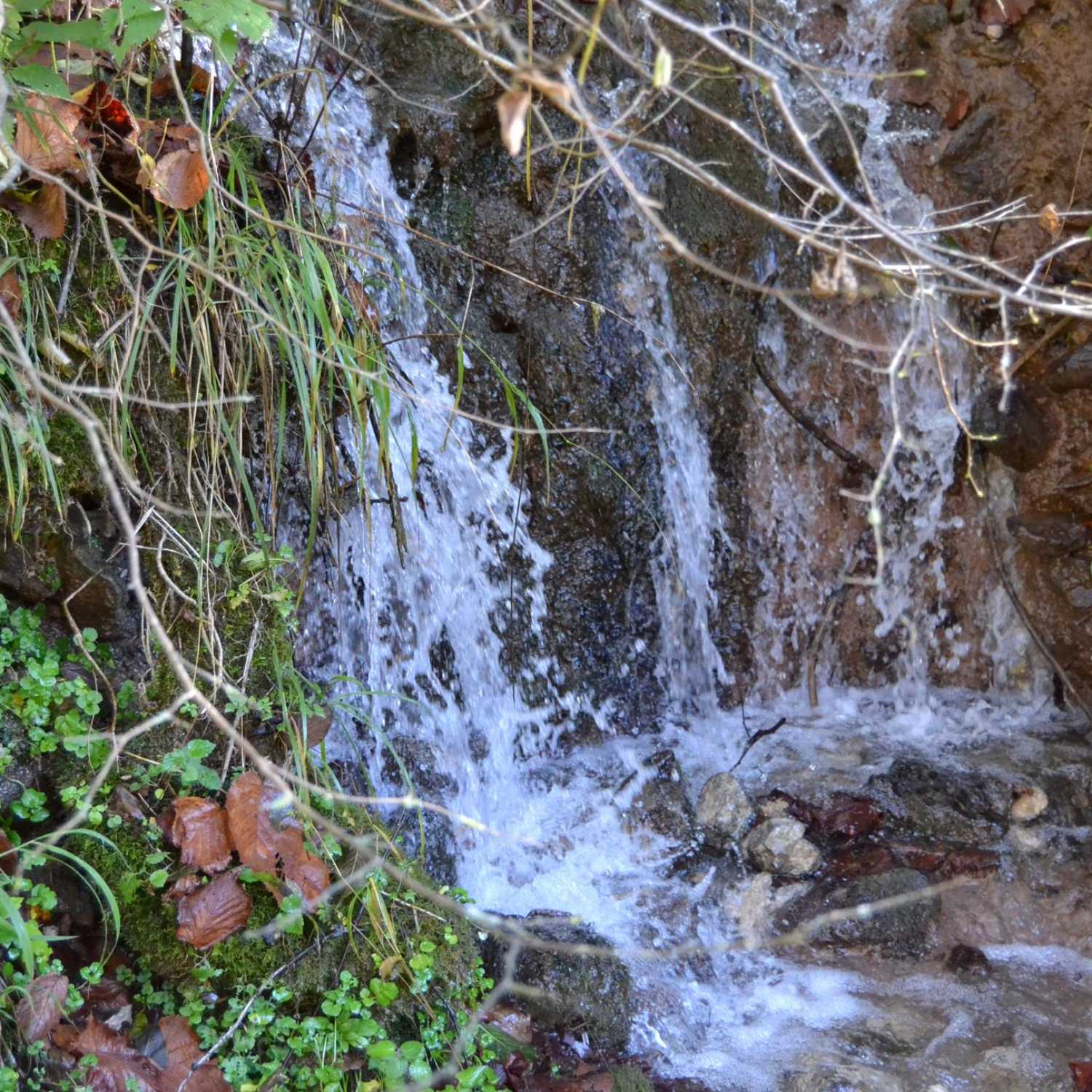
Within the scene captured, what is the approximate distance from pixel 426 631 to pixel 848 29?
2.68 m

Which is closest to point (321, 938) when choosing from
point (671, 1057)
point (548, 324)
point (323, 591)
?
point (671, 1057)

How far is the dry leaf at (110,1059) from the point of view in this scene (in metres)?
1.78

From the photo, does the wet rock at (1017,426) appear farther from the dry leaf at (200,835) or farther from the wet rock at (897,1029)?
the dry leaf at (200,835)

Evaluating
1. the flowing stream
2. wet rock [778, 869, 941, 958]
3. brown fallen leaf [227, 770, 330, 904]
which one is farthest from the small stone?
brown fallen leaf [227, 770, 330, 904]

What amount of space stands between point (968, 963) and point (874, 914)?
271 mm

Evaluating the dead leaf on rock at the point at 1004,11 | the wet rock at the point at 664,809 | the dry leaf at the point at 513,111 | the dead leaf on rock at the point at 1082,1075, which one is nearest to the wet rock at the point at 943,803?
the wet rock at the point at 664,809

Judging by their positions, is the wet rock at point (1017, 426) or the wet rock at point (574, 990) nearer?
the wet rock at point (574, 990)

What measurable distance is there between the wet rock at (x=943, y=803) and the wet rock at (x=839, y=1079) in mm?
949

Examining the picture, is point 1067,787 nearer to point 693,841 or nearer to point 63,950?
point 693,841

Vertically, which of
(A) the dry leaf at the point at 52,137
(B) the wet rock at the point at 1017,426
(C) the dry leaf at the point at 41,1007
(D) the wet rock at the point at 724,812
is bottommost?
(D) the wet rock at the point at 724,812

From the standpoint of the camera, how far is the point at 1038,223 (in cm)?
364

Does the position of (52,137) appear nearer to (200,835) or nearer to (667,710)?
(200,835)

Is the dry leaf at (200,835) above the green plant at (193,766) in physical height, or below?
below

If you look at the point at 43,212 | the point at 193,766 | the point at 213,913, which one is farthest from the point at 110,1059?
the point at 43,212
